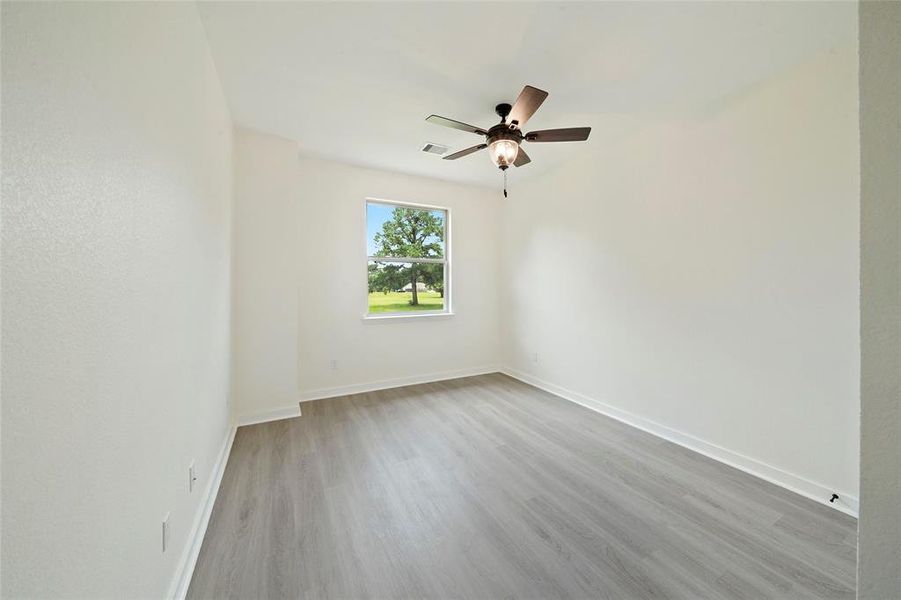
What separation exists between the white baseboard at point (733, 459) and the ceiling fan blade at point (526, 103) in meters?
A: 2.70

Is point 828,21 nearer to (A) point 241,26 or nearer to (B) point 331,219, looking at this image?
(A) point 241,26

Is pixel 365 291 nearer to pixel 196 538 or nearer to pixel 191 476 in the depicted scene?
pixel 191 476

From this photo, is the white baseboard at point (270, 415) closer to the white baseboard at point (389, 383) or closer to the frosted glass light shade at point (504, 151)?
the white baseboard at point (389, 383)

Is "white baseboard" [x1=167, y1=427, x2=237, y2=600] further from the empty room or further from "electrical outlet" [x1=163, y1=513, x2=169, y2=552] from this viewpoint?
"electrical outlet" [x1=163, y1=513, x2=169, y2=552]

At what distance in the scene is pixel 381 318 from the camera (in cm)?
394

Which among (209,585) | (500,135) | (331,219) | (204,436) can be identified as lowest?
(209,585)

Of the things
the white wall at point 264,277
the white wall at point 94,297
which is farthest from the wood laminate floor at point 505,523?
the white wall at point 94,297

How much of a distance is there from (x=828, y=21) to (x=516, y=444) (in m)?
3.12

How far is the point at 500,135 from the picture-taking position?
2.27 m

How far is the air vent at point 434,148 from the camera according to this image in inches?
123

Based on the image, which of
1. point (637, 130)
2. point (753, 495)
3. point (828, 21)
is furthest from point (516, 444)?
point (828, 21)

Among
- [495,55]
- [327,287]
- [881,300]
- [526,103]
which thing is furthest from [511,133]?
[327,287]

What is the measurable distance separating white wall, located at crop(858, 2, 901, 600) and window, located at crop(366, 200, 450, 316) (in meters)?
3.78

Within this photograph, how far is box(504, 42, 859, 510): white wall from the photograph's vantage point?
1.86 m
